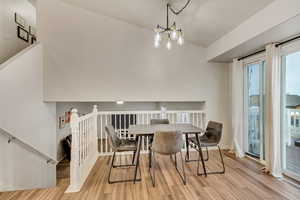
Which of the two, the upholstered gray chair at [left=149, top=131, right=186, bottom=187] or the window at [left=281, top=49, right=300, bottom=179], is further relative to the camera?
the window at [left=281, top=49, right=300, bottom=179]

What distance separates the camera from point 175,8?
2.82 meters

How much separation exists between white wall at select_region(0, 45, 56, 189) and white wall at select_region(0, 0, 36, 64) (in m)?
0.69

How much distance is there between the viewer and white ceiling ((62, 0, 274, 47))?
2.42 m

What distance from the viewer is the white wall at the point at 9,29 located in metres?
3.39

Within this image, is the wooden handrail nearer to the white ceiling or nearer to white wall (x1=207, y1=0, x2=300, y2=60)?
the white ceiling

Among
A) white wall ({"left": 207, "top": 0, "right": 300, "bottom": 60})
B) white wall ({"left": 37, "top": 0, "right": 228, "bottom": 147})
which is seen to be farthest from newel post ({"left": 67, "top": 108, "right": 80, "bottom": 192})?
white wall ({"left": 207, "top": 0, "right": 300, "bottom": 60})

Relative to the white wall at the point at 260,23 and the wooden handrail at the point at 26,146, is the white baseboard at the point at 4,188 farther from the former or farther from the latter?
the white wall at the point at 260,23

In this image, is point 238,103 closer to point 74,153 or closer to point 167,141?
point 167,141

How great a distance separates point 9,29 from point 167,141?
14.1ft

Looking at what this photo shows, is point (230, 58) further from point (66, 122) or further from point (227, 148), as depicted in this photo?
point (66, 122)

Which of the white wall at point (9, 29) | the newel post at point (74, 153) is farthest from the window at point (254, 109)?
the white wall at point (9, 29)

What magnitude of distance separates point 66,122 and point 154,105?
356 cm

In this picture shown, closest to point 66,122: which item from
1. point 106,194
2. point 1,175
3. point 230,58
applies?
point 1,175

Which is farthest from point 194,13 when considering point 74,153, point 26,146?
point 26,146
